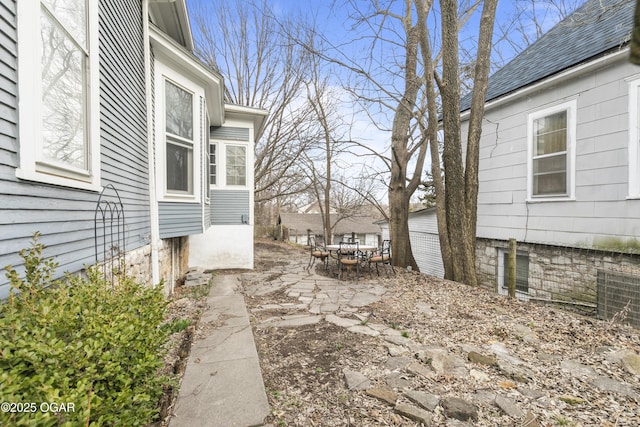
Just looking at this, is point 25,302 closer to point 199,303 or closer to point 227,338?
→ point 227,338

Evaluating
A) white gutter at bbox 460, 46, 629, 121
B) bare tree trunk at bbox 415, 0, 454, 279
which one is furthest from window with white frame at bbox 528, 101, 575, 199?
bare tree trunk at bbox 415, 0, 454, 279

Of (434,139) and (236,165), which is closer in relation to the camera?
(434,139)

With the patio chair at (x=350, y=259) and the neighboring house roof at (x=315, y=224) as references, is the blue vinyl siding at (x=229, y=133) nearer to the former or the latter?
the patio chair at (x=350, y=259)

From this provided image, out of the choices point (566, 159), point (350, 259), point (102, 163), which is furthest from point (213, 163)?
point (566, 159)

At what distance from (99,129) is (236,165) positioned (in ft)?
16.5

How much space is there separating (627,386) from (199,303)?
15.7 feet

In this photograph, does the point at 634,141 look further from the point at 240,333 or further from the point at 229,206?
the point at 229,206

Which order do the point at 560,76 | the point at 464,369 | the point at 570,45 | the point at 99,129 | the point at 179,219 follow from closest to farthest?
the point at 464,369, the point at 99,129, the point at 179,219, the point at 560,76, the point at 570,45

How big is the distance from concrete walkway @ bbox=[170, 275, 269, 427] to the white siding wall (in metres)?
5.58

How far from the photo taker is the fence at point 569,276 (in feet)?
13.6

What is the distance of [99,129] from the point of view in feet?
9.09

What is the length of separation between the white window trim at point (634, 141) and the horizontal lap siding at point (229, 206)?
7254 millimetres

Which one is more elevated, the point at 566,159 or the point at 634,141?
the point at 634,141

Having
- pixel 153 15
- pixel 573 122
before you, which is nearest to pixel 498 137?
pixel 573 122
